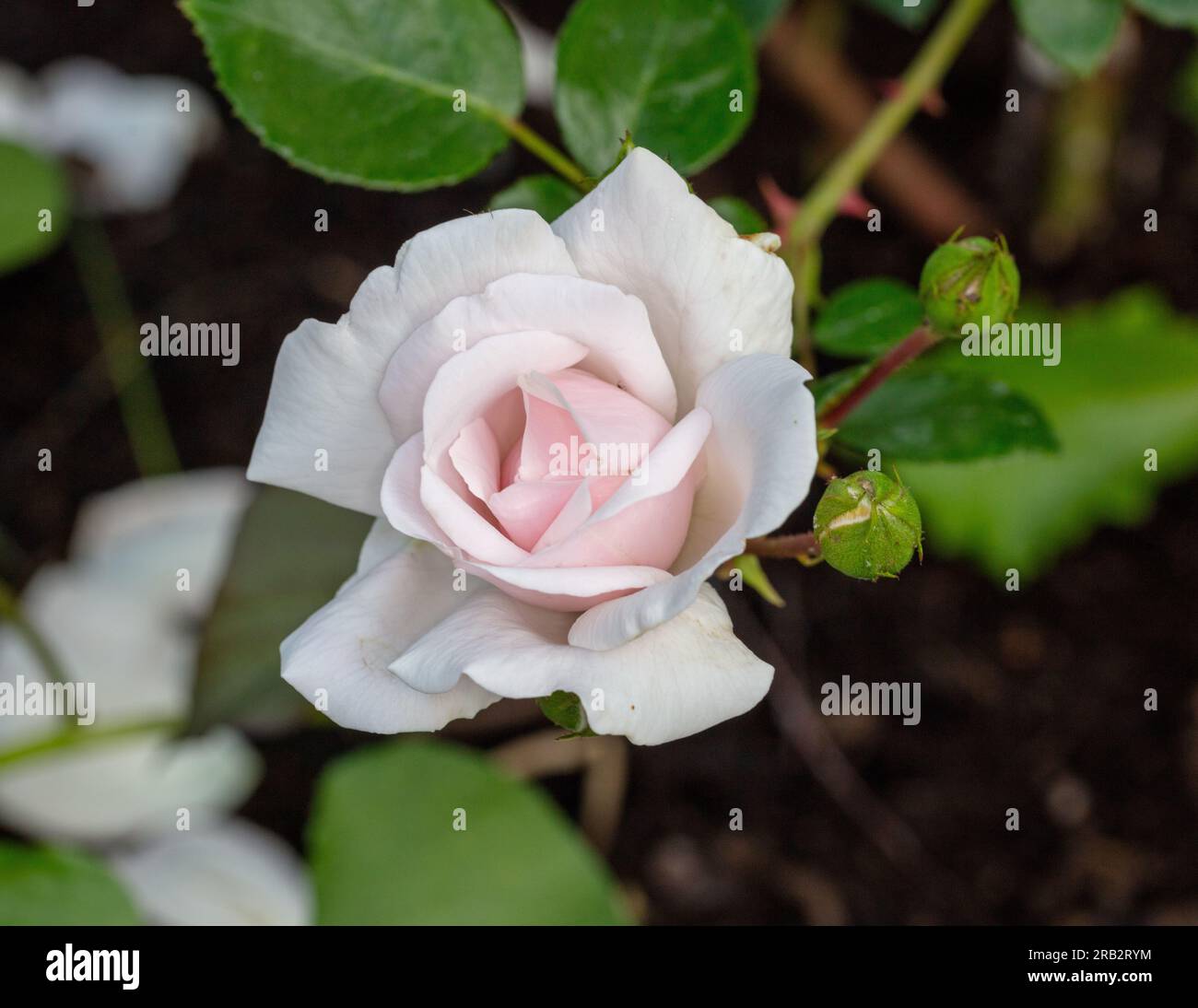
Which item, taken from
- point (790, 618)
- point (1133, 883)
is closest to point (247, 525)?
point (790, 618)

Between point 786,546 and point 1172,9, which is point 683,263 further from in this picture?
point 1172,9

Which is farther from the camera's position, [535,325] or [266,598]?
[266,598]

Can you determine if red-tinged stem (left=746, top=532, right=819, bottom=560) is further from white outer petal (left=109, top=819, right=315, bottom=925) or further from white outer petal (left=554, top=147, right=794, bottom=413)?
white outer petal (left=109, top=819, right=315, bottom=925)

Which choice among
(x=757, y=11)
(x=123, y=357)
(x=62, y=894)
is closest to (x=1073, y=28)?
(x=757, y=11)

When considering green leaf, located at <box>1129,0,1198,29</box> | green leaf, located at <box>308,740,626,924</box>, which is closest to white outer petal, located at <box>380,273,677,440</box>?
green leaf, located at <box>1129,0,1198,29</box>

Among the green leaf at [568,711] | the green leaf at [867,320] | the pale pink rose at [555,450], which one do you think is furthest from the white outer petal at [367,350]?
the green leaf at [867,320]
